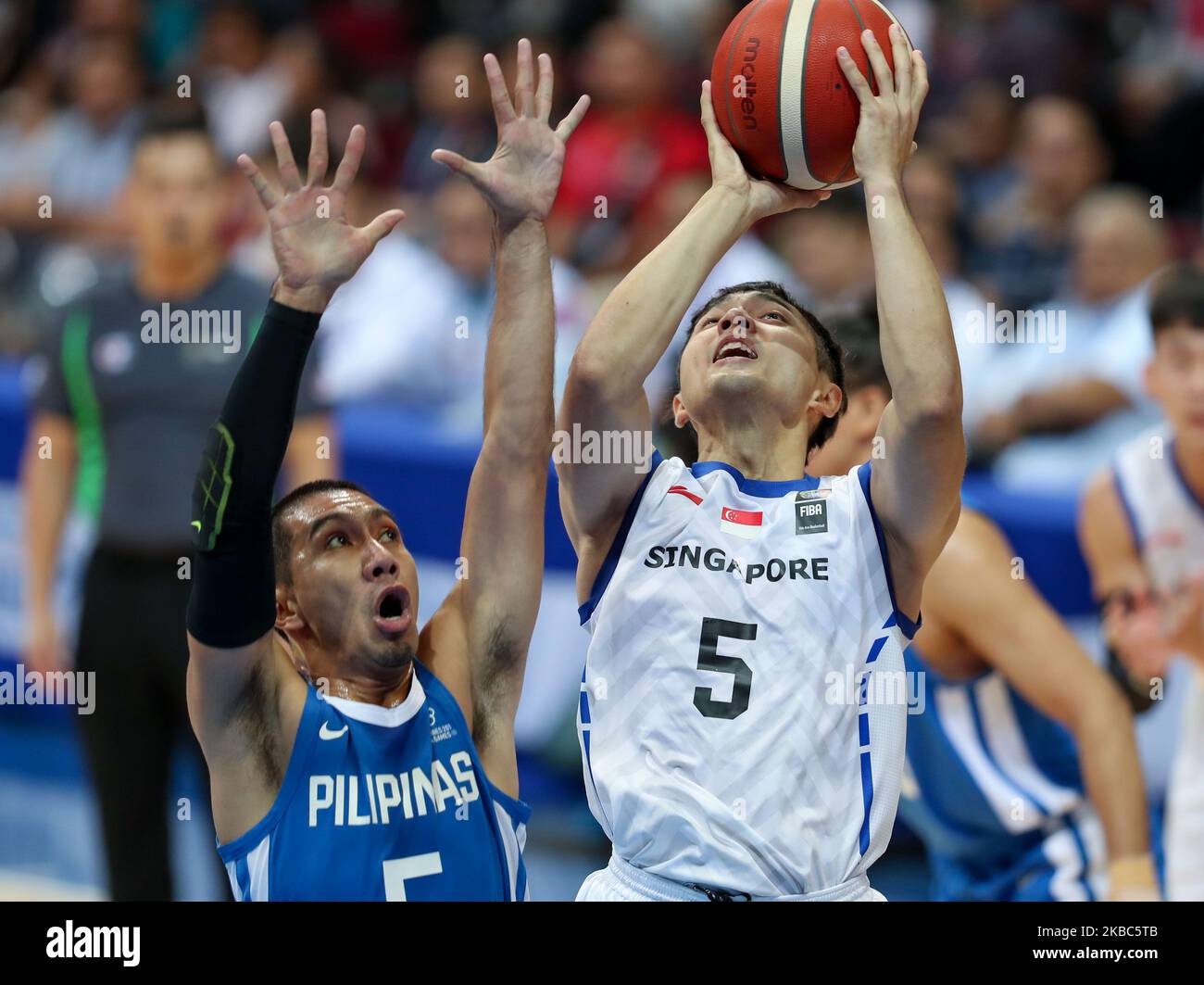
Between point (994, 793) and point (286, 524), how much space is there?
207cm

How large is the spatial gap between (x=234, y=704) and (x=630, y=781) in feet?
2.43

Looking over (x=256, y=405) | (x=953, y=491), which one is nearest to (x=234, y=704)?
(x=256, y=405)

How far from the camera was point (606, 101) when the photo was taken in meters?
9.58

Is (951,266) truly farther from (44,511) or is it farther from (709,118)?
→ (709,118)

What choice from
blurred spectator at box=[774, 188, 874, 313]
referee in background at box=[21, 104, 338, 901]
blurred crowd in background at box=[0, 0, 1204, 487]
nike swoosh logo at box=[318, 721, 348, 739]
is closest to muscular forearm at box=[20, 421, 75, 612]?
referee in background at box=[21, 104, 338, 901]

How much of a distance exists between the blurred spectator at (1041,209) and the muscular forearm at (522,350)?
507cm

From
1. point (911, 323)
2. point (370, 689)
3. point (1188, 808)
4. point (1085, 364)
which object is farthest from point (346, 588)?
point (1085, 364)

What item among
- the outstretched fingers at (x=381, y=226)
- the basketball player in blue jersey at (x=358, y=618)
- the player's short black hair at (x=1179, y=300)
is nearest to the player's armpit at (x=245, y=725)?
the basketball player in blue jersey at (x=358, y=618)

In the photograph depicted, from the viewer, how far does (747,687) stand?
3.21 meters

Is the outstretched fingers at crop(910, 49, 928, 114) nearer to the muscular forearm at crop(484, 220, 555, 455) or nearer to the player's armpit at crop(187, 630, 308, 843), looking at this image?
the muscular forearm at crop(484, 220, 555, 455)

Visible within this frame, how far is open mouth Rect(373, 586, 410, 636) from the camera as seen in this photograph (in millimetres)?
3314

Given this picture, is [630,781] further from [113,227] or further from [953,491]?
[113,227]

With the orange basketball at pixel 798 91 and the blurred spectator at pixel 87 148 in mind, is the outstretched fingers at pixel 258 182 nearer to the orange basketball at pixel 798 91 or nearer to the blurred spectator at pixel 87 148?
the orange basketball at pixel 798 91

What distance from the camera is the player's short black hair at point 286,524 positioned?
347 cm
